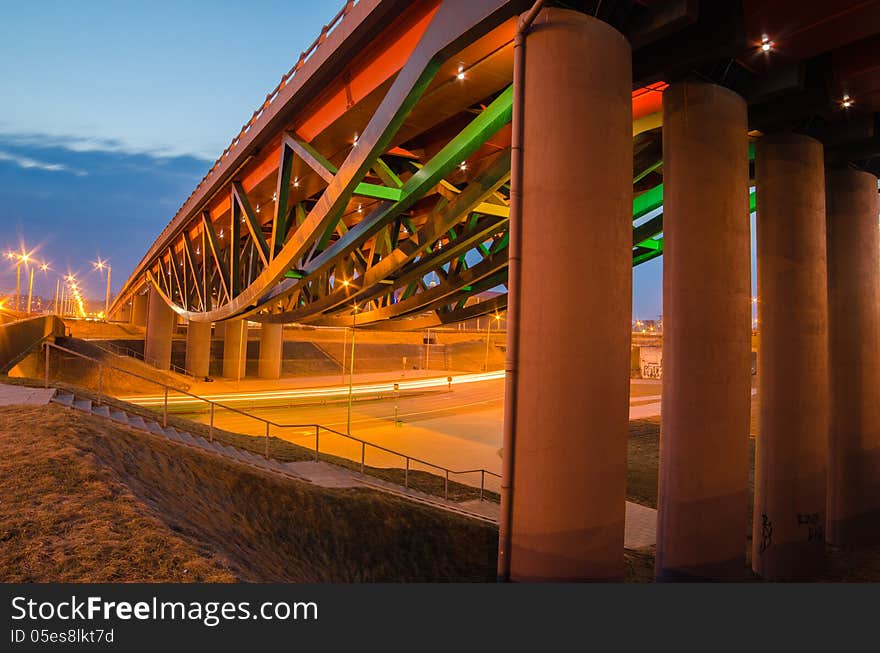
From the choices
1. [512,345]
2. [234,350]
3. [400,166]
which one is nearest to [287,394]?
[234,350]

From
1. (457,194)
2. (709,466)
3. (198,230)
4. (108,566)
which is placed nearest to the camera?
(108,566)

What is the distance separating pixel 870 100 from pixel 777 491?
7368 millimetres

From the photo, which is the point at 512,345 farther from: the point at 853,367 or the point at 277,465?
the point at 853,367

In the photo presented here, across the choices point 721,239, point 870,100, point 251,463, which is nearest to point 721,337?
point 721,239

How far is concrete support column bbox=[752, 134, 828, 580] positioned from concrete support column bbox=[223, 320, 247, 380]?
4399 cm

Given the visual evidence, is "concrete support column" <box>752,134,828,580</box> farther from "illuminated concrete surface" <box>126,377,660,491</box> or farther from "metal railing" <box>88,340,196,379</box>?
"metal railing" <box>88,340,196,379</box>

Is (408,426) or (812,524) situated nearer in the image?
(812,524)

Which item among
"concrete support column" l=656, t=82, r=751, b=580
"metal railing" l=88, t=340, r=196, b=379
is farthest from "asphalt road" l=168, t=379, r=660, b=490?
"metal railing" l=88, t=340, r=196, b=379

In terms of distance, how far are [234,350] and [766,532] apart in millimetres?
44927

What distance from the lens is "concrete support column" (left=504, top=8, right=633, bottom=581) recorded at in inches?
242

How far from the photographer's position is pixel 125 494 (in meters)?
5.95

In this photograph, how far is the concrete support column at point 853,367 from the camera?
1179 centimetres

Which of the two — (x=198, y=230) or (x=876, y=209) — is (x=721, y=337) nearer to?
(x=876, y=209)

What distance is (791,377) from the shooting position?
998 cm
